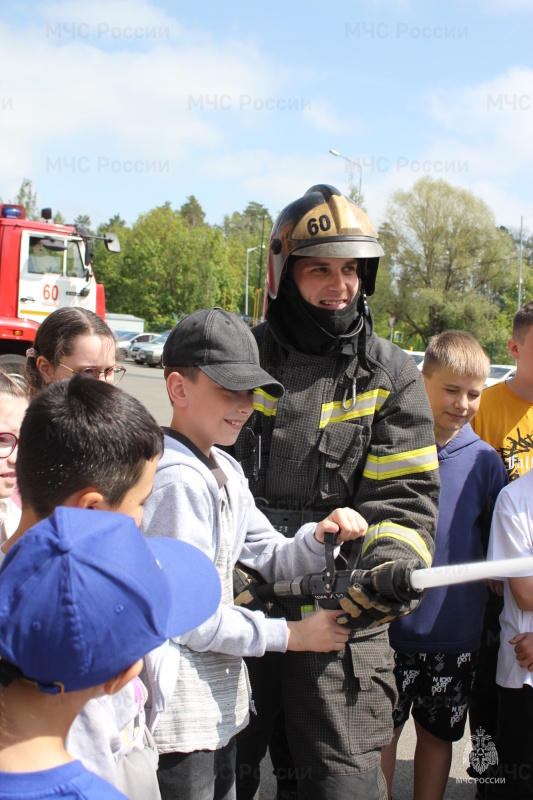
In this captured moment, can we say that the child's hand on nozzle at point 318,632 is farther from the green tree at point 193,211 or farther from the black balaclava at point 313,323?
the green tree at point 193,211

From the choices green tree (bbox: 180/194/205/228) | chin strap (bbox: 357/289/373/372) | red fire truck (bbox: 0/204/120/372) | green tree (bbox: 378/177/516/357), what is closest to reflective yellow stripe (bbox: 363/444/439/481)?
chin strap (bbox: 357/289/373/372)

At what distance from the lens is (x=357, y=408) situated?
2.24 m

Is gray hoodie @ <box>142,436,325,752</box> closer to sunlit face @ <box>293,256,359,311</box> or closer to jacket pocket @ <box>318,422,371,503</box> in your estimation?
jacket pocket @ <box>318,422,371,503</box>

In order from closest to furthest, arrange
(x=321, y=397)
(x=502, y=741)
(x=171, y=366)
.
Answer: (x=171, y=366) → (x=321, y=397) → (x=502, y=741)

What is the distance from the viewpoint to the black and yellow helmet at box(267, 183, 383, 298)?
2.31 metres

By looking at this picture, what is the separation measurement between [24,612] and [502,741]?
2.32m

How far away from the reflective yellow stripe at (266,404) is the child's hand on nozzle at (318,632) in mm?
684

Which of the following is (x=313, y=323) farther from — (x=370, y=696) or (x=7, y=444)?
(x=370, y=696)

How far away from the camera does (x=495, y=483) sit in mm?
2928

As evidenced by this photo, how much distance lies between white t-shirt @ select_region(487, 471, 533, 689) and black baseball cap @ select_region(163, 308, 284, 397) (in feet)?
4.00

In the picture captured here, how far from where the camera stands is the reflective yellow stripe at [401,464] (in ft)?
7.07

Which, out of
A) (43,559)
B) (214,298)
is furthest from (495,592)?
(214,298)

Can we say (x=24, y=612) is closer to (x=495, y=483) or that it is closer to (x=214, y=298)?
(x=495, y=483)

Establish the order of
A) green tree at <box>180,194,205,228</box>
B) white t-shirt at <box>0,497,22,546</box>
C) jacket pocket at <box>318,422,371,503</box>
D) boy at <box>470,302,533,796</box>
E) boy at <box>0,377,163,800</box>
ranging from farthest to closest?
green tree at <box>180,194,205,228</box> < boy at <box>470,302,533,796</box> < jacket pocket at <box>318,422,371,503</box> < white t-shirt at <box>0,497,22,546</box> < boy at <box>0,377,163,800</box>
